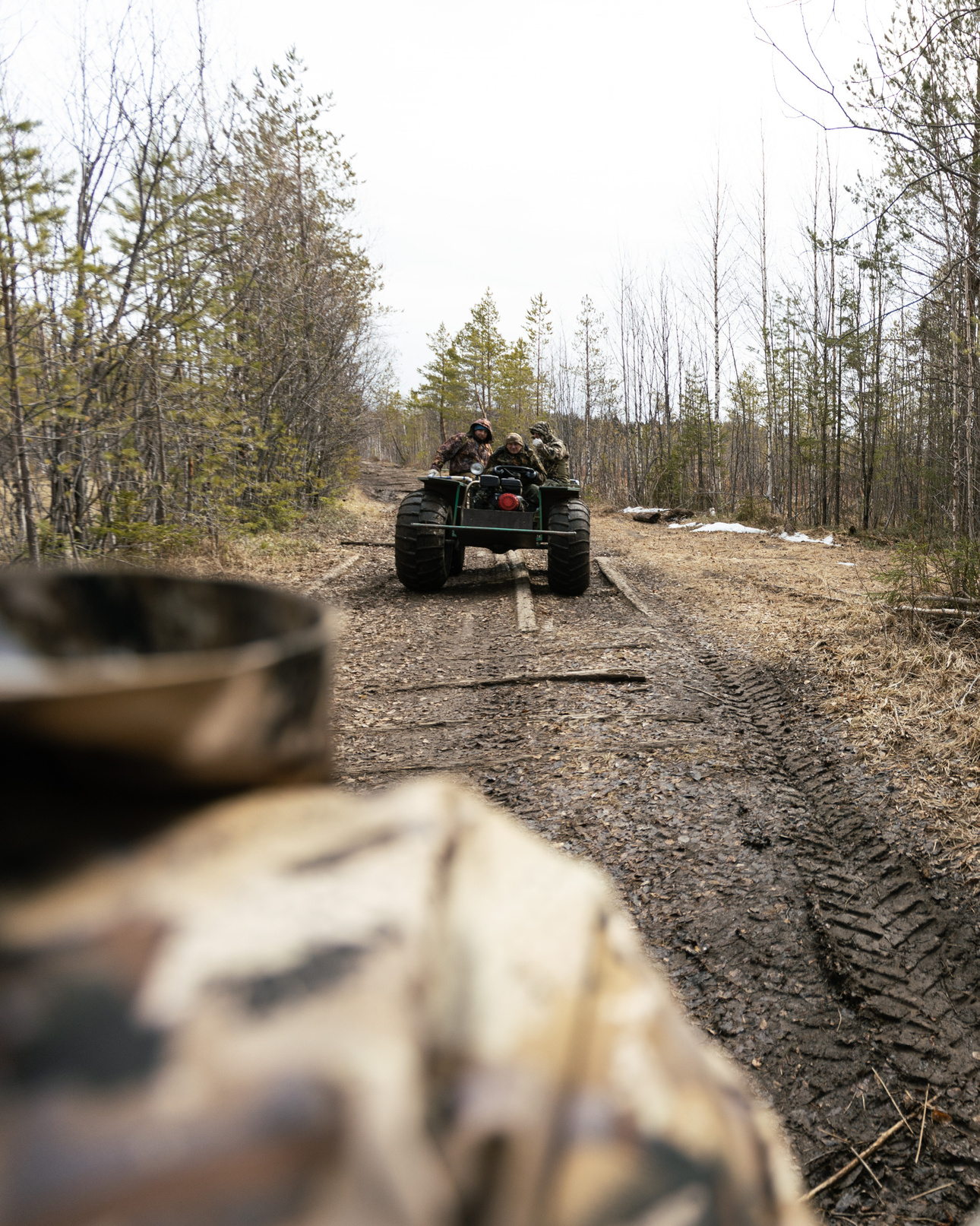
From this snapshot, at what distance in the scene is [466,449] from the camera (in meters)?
9.69

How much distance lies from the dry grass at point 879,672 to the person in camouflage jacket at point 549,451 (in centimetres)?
198

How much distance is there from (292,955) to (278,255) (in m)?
12.7

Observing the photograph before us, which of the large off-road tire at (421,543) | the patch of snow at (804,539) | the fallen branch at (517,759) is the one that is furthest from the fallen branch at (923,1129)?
the patch of snow at (804,539)

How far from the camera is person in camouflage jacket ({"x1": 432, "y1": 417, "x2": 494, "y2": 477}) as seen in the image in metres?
A: 9.45

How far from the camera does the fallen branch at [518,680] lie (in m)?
4.75

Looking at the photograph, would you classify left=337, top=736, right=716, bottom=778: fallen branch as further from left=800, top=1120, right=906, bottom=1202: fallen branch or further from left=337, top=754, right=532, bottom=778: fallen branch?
left=800, top=1120, right=906, bottom=1202: fallen branch

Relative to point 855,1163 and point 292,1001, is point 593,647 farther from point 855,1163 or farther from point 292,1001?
point 292,1001

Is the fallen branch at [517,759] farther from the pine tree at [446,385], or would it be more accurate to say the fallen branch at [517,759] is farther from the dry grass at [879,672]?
the pine tree at [446,385]

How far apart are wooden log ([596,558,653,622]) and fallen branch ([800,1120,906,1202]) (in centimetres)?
491

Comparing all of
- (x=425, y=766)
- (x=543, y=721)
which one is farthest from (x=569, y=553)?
(x=425, y=766)

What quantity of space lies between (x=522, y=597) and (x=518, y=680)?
2.57 m

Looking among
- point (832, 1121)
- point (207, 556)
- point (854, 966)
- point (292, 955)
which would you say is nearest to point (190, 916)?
point (292, 955)

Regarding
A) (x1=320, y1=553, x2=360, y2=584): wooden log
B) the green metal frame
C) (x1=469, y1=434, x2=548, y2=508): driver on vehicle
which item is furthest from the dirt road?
(x1=469, y1=434, x2=548, y2=508): driver on vehicle

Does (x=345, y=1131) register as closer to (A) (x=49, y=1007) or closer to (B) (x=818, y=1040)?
(A) (x=49, y=1007)
